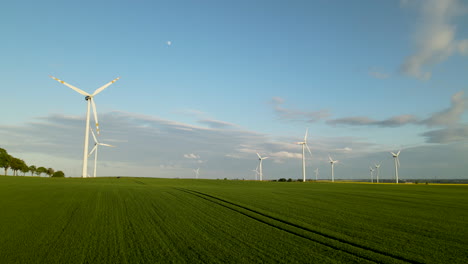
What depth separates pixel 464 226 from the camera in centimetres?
1588

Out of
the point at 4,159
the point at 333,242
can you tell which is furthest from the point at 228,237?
the point at 4,159

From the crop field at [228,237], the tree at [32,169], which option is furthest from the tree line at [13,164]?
the crop field at [228,237]

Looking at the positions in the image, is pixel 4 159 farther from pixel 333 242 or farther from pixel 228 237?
pixel 333 242

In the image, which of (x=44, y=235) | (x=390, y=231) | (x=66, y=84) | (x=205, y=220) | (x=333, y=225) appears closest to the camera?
(x=44, y=235)

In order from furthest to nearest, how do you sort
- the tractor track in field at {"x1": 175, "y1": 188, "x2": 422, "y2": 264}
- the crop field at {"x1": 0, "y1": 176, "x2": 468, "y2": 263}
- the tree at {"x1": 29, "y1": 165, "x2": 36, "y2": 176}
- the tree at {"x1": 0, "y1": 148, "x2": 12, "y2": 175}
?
the tree at {"x1": 29, "y1": 165, "x2": 36, "y2": 176}, the tree at {"x1": 0, "y1": 148, "x2": 12, "y2": 175}, the crop field at {"x1": 0, "y1": 176, "x2": 468, "y2": 263}, the tractor track in field at {"x1": 175, "y1": 188, "x2": 422, "y2": 264}

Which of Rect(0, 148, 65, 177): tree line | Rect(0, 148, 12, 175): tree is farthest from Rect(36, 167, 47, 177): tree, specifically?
Rect(0, 148, 12, 175): tree

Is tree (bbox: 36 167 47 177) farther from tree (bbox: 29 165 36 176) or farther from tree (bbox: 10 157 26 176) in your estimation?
tree (bbox: 10 157 26 176)

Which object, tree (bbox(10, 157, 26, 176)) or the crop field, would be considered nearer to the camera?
the crop field

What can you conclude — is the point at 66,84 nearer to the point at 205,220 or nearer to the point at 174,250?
the point at 205,220

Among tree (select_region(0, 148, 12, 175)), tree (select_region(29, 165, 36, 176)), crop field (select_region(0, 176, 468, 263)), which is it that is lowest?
crop field (select_region(0, 176, 468, 263))

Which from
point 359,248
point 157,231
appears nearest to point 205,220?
point 157,231

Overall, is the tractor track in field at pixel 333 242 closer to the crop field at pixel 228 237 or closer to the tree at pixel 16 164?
the crop field at pixel 228 237

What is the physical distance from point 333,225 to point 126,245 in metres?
9.55

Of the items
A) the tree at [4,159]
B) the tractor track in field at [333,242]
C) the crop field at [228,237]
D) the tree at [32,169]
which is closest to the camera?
the tractor track in field at [333,242]
